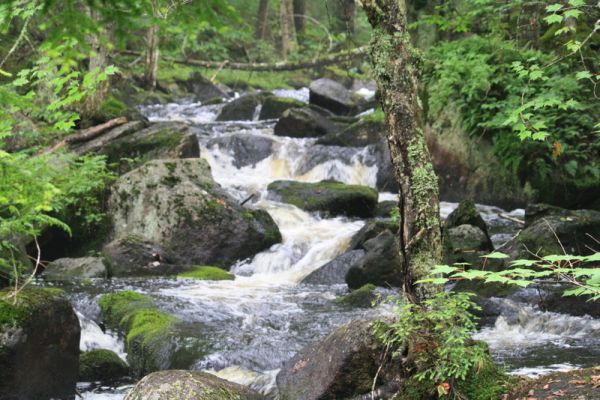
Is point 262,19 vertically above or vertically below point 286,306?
above

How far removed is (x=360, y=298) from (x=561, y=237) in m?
2.89

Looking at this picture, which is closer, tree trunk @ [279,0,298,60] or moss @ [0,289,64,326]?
moss @ [0,289,64,326]

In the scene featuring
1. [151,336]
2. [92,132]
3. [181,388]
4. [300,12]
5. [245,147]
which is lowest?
[151,336]

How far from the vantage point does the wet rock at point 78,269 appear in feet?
34.3

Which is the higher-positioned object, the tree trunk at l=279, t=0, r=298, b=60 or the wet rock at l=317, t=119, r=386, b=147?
the tree trunk at l=279, t=0, r=298, b=60

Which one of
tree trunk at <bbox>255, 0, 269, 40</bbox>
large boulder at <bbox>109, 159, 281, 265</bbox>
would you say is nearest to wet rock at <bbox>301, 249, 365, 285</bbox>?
large boulder at <bbox>109, 159, 281, 265</bbox>

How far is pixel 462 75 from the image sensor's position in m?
13.8

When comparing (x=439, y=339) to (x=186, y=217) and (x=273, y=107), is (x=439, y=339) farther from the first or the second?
(x=273, y=107)

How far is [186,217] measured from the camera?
466 inches

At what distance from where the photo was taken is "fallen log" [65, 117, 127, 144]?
1497 cm

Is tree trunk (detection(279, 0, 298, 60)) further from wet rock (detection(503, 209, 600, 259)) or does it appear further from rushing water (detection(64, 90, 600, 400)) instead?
wet rock (detection(503, 209, 600, 259))

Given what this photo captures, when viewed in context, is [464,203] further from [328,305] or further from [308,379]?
[308,379]

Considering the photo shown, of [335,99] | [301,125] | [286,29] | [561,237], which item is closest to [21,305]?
[561,237]

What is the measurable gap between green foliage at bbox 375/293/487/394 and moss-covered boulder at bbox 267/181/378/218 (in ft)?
32.3
